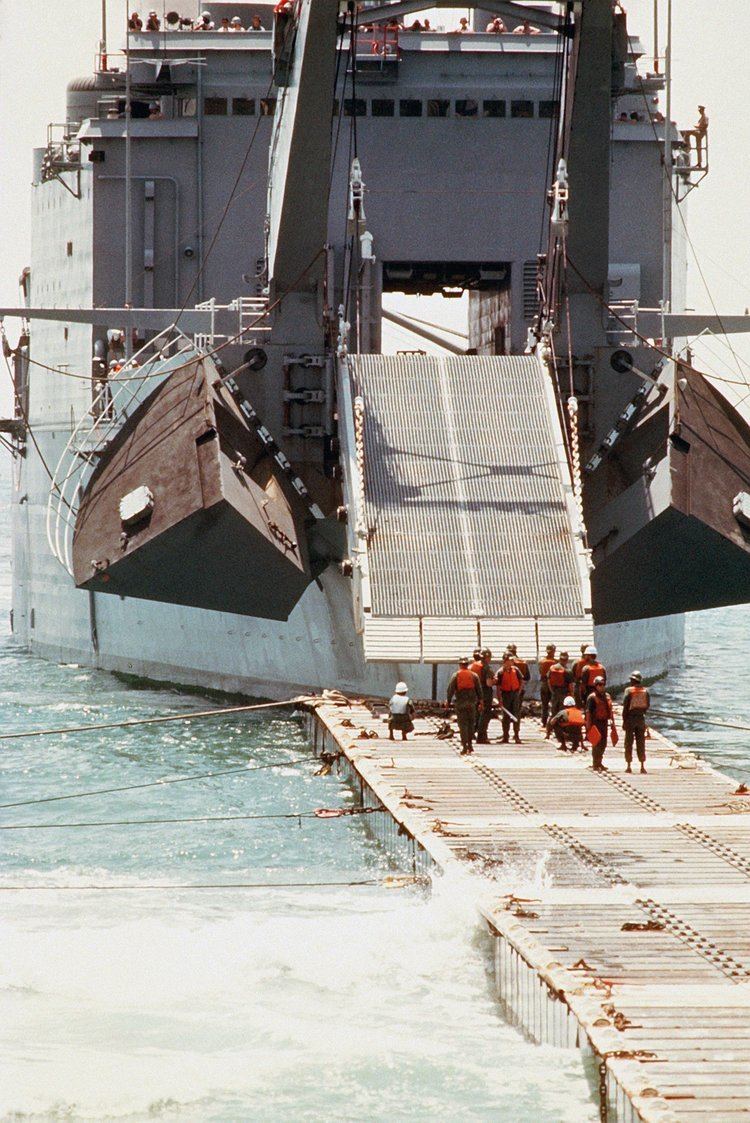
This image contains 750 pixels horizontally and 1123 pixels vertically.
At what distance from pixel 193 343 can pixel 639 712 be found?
11.9 m

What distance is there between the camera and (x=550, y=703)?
26.5 m

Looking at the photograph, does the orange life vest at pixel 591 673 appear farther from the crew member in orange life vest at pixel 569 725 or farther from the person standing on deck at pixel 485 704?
the person standing on deck at pixel 485 704

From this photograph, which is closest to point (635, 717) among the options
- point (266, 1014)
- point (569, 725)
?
point (569, 725)

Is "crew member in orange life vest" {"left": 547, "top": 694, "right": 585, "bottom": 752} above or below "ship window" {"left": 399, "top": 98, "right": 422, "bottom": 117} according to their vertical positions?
below

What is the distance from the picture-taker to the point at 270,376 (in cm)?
3130

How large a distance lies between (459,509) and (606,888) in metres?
12.5

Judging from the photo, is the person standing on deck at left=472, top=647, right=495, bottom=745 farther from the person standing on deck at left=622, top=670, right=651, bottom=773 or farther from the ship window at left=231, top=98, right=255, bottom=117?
the ship window at left=231, top=98, right=255, bottom=117

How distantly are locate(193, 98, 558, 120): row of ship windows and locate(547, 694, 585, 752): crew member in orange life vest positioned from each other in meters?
16.9

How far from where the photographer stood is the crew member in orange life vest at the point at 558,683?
25359 mm

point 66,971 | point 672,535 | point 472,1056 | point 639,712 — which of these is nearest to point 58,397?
point 672,535

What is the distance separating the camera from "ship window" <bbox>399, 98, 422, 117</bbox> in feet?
124

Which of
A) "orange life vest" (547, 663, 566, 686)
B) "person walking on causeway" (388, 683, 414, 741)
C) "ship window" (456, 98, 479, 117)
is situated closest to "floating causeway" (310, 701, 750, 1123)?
"person walking on causeway" (388, 683, 414, 741)

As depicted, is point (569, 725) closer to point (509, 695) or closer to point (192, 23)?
point (509, 695)

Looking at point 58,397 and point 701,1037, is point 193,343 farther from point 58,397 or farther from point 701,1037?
point 701,1037
